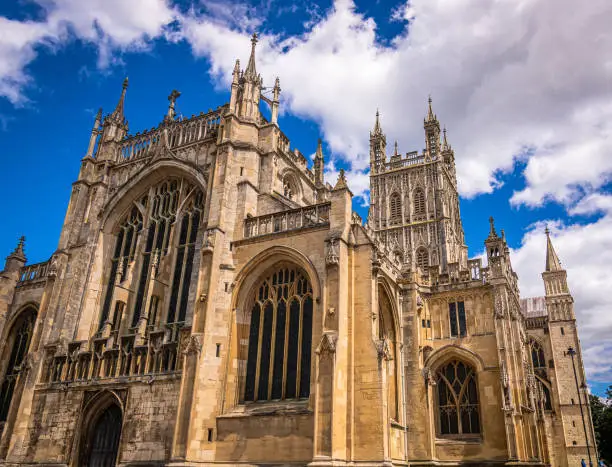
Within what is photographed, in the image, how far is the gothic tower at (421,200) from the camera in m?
57.9

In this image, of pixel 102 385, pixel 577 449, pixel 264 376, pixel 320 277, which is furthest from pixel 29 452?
pixel 577 449

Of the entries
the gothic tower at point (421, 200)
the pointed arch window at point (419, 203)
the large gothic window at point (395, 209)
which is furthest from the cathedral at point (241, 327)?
the large gothic window at point (395, 209)

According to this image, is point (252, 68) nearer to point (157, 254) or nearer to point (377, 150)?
point (157, 254)

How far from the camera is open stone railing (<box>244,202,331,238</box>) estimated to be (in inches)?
798

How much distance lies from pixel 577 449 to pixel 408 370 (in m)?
23.7

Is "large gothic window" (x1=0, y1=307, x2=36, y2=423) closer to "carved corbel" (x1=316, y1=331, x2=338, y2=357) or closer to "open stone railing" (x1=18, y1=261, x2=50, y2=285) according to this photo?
"open stone railing" (x1=18, y1=261, x2=50, y2=285)

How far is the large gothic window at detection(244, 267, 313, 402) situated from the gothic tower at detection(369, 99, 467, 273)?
36.9 m

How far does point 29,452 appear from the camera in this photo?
70.4ft

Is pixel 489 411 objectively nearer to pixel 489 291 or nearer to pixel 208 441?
pixel 489 291

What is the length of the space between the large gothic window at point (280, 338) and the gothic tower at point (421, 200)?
36943 mm

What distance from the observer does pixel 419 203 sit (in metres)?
61.4

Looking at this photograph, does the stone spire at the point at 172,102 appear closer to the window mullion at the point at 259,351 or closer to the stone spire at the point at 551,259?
the window mullion at the point at 259,351

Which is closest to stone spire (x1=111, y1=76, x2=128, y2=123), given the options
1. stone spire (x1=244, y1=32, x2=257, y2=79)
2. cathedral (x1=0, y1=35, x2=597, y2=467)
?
cathedral (x1=0, y1=35, x2=597, y2=467)

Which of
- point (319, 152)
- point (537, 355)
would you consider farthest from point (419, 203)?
point (319, 152)
